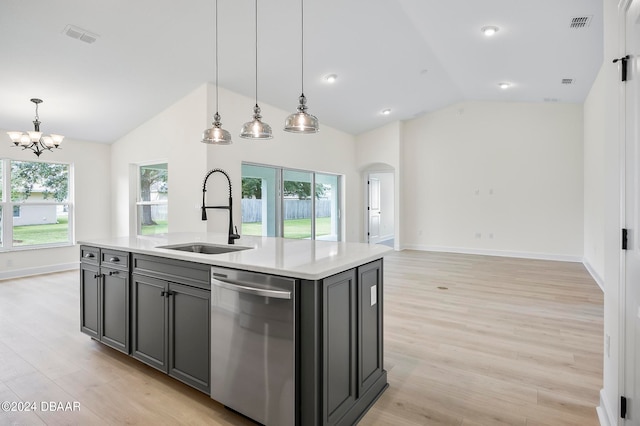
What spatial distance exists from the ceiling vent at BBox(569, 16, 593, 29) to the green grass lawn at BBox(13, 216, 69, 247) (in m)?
8.28

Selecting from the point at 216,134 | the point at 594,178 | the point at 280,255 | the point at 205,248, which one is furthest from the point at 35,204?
the point at 594,178

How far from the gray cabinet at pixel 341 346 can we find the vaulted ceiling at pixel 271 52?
337cm

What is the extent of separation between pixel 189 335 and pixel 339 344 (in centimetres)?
103

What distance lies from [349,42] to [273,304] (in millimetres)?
4195

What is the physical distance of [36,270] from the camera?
6.14m

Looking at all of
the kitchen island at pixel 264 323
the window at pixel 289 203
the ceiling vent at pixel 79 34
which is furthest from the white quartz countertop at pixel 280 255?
the window at pixel 289 203

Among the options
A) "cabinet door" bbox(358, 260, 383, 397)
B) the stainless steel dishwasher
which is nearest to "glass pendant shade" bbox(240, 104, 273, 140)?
the stainless steel dishwasher

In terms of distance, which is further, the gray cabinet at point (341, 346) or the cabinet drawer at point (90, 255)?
the cabinet drawer at point (90, 255)

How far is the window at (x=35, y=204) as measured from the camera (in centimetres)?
581

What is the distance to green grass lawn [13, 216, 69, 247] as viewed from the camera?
236 inches

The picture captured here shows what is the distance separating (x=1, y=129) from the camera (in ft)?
18.4

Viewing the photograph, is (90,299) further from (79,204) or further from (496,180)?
(496,180)

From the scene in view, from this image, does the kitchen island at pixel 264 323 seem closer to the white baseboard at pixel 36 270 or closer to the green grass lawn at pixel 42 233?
the white baseboard at pixel 36 270

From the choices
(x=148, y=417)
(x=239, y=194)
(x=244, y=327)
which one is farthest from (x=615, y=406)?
(x=239, y=194)
